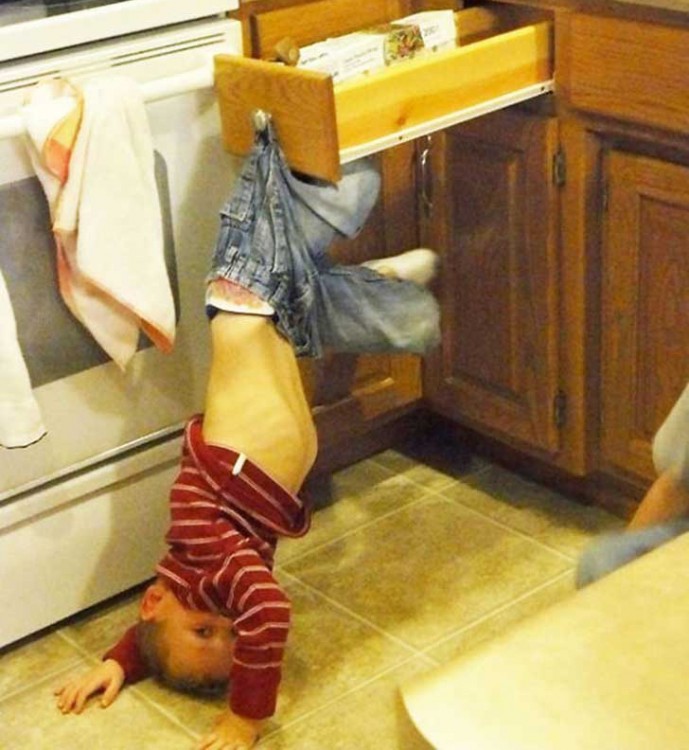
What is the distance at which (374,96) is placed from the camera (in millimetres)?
1651

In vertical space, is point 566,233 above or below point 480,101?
below

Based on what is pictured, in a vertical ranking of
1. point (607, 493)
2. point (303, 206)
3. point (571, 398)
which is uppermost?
point (303, 206)

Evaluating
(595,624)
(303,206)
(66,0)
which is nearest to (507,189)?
(303,206)

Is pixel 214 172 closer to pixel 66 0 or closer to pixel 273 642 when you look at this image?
pixel 66 0

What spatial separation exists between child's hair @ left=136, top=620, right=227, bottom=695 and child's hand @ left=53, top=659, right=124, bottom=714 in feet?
0.16

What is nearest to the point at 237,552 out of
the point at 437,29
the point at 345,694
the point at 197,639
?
the point at 197,639

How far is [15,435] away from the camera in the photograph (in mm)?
1693

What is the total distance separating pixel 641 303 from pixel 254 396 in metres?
0.60

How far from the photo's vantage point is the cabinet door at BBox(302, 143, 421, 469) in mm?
2129

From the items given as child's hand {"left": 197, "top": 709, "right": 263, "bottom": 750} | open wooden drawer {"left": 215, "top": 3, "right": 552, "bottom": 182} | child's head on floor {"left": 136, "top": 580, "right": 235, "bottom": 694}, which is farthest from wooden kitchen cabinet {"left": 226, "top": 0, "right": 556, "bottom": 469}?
child's hand {"left": 197, "top": 709, "right": 263, "bottom": 750}

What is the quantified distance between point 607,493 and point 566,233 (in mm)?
475

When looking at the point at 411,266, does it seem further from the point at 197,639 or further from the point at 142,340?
the point at 197,639

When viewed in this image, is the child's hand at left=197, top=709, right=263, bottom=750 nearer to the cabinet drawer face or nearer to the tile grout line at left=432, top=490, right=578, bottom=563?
the tile grout line at left=432, top=490, right=578, bottom=563

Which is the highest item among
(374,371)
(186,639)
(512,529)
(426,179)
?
(426,179)
